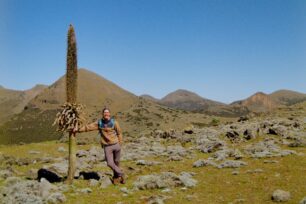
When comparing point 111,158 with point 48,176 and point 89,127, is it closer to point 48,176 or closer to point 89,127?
point 89,127

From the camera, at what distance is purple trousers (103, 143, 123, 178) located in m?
20.4

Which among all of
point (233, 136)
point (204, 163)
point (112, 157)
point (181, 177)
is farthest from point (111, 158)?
point (233, 136)

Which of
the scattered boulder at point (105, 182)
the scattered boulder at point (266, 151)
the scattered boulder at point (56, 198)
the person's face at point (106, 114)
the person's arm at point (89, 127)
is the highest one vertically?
the person's face at point (106, 114)

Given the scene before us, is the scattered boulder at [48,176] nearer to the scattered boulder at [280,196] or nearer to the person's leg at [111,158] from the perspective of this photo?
the person's leg at [111,158]

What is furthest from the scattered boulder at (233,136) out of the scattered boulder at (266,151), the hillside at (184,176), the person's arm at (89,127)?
the person's arm at (89,127)

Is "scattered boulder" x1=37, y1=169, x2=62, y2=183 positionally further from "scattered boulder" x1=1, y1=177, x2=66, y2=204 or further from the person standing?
the person standing

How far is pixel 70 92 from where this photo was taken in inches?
781

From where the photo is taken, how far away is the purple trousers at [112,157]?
2039 cm

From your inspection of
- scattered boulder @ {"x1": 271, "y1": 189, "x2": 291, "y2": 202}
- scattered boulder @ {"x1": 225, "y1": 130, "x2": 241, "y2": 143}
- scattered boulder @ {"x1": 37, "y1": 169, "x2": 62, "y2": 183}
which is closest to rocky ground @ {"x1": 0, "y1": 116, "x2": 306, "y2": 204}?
scattered boulder @ {"x1": 271, "y1": 189, "x2": 291, "y2": 202}

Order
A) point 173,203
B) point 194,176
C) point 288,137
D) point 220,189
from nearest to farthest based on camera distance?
point 173,203, point 220,189, point 194,176, point 288,137

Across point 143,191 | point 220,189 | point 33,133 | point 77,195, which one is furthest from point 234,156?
point 33,133

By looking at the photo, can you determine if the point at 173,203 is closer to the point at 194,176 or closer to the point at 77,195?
the point at 77,195

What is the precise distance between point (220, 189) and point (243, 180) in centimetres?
222

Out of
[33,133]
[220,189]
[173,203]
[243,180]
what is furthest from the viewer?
[33,133]
